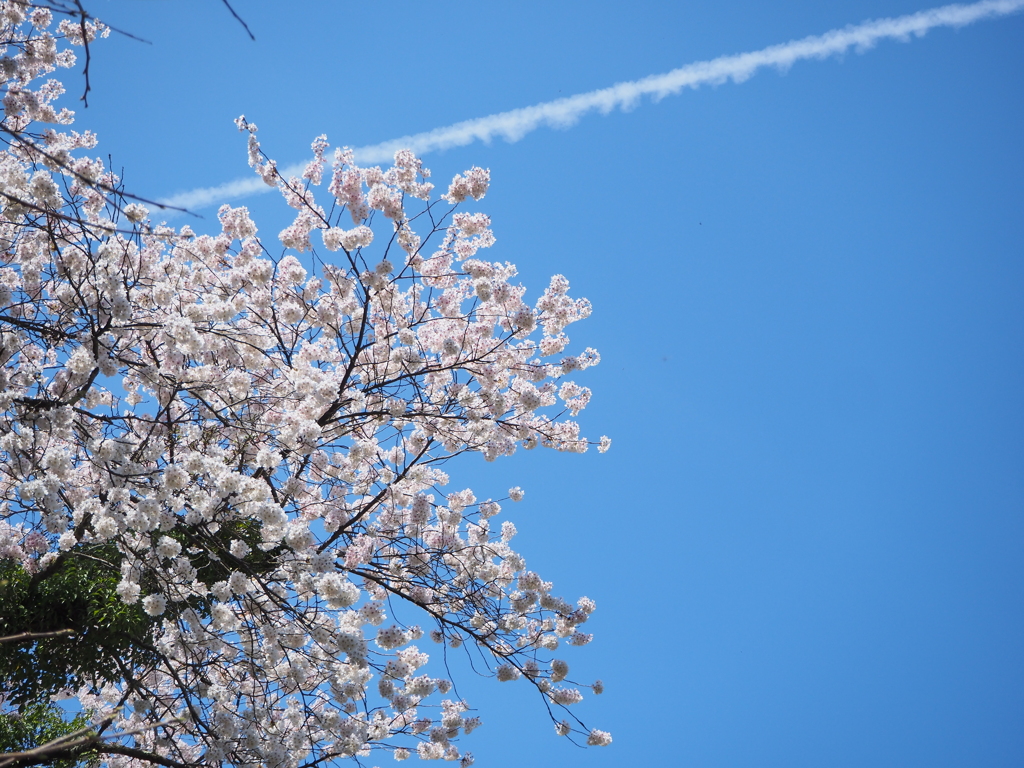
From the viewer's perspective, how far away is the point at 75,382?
5617 millimetres

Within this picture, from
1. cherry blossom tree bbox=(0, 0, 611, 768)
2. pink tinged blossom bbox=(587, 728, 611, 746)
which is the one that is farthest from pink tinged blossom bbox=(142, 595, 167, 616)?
pink tinged blossom bbox=(587, 728, 611, 746)

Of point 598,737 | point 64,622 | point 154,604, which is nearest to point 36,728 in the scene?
point 64,622

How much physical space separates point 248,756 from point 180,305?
3.55 m

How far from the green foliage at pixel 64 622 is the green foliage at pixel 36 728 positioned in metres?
0.13

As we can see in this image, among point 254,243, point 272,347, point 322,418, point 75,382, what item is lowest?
point 75,382

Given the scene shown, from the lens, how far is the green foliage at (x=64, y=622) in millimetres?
5160

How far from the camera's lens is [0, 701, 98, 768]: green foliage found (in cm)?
494

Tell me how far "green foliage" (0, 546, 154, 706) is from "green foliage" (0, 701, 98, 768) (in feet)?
0.42

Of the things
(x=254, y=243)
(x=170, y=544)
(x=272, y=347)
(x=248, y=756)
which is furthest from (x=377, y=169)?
(x=248, y=756)

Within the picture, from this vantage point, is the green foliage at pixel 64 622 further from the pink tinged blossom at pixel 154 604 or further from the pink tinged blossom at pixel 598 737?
the pink tinged blossom at pixel 598 737

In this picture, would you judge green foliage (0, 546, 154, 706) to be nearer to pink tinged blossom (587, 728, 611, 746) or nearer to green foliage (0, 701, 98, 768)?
green foliage (0, 701, 98, 768)

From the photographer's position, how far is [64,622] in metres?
5.27

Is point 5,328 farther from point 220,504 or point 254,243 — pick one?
point 254,243

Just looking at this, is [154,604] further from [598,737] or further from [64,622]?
[598,737]
